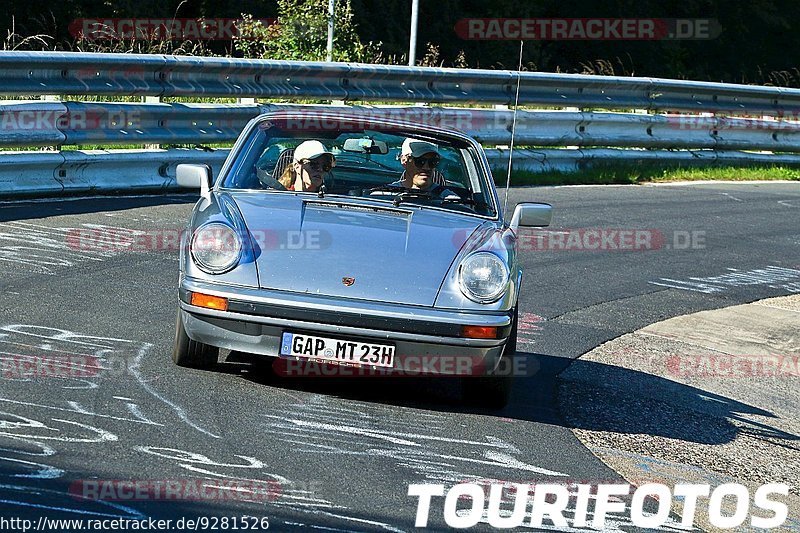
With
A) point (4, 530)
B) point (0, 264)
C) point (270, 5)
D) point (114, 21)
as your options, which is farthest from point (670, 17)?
point (4, 530)

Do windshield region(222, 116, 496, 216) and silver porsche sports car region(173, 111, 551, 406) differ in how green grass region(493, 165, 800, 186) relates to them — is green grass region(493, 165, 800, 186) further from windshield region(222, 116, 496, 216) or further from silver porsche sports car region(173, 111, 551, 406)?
silver porsche sports car region(173, 111, 551, 406)

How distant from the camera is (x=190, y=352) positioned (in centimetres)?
625

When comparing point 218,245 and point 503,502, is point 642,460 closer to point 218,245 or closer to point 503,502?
point 503,502

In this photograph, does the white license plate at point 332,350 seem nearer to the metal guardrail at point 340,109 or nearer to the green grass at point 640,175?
the metal guardrail at point 340,109

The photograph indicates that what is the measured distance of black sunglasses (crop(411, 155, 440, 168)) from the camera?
7207 mm

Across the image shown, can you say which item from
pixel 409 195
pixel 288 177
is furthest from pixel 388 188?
pixel 288 177

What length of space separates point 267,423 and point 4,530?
1.68 metres

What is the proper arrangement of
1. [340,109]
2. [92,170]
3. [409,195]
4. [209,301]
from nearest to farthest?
[209,301]
[409,195]
[92,170]
[340,109]

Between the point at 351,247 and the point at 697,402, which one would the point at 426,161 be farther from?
the point at 697,402

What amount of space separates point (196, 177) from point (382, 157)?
1.00 metres

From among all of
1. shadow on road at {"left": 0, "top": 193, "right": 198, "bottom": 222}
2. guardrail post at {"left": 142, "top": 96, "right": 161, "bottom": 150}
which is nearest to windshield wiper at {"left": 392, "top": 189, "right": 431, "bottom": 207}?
shadow on road at {"left": 0, "top": 193, "right": 198, "bottom": 222}

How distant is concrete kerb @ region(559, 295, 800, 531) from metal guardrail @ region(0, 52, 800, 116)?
2022 millimetres

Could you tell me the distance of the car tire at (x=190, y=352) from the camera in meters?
6.20

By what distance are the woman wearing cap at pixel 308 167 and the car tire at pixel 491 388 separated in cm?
136
